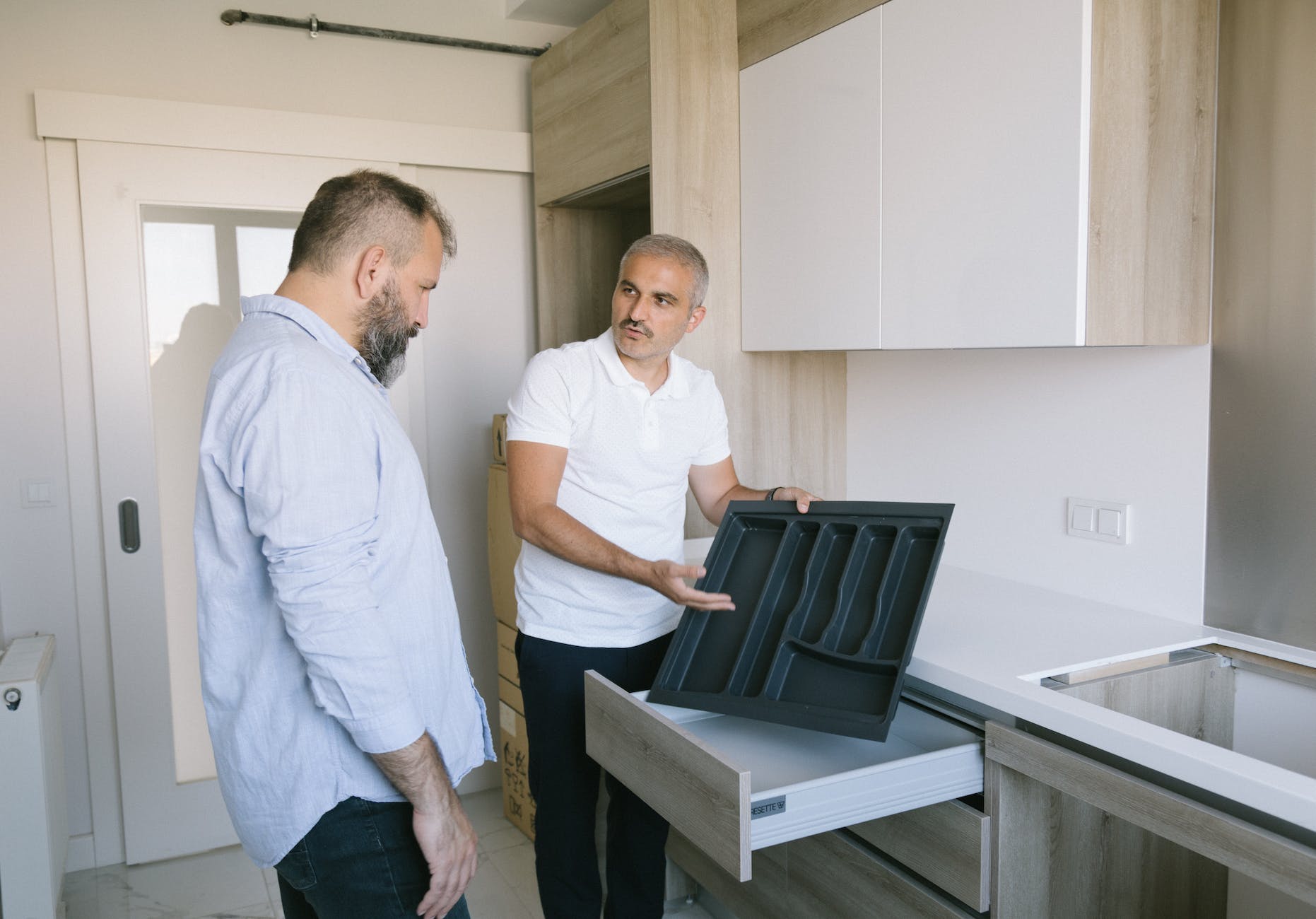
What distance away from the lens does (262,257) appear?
3027 mm

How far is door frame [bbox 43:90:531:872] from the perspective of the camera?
276cm

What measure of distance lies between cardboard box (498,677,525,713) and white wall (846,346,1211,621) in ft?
3.81

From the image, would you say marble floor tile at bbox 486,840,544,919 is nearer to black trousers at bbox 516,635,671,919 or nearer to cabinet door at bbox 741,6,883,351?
black trousers at bbox 516,635,671,919

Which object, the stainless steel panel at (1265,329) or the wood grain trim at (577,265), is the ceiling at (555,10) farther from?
the stainless steel panel at (1265,329)

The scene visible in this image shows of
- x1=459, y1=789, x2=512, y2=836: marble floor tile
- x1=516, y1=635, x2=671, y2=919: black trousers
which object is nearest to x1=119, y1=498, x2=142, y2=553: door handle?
x1=459, y1=789, x2=512, y2=836: marble floor tile

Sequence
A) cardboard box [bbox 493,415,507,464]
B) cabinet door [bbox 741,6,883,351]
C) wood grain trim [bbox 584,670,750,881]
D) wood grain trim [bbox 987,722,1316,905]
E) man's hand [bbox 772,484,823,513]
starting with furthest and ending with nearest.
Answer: cardboard box [bbox 493,415,507,464]
cabinet door [bbox 741,6,883,351]
man's hand [bbox 772,484,823,513]
wood grain trim [bbox 584,670,750,881]
wood grain trim [bbox 987,722,1316,905]

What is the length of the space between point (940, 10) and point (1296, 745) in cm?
143

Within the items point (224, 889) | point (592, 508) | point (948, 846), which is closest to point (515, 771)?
point (224, 889)

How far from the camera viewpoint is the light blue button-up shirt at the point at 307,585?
1.16m

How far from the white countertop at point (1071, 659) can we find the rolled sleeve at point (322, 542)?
895mm

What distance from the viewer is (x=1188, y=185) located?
1817mm

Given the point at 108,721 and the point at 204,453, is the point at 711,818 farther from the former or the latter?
the point at 108,721

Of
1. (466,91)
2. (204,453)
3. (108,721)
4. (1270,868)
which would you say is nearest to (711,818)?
(1270,868)

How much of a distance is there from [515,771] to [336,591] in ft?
6.85
